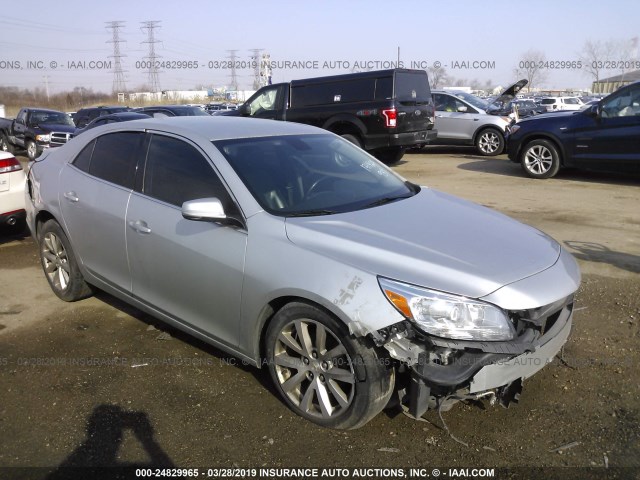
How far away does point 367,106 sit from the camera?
12.0 meters

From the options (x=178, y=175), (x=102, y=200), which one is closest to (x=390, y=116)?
(x=102, y=200)

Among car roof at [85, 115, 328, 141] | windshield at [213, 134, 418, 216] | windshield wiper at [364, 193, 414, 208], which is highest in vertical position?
car roof at [85, 115, 328, 141]

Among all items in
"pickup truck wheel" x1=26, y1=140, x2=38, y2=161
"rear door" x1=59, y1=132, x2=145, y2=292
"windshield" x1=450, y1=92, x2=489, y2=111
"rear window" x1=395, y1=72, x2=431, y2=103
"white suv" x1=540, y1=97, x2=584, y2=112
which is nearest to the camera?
"rear door" x1=59, y1=132, x2=145, y2=292

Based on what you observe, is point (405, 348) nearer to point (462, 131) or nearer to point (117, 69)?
point (462, 131)

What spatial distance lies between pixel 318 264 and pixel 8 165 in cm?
533

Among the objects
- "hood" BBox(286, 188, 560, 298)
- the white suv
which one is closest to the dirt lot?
"hood" BBox(286, 188, 560, 298)

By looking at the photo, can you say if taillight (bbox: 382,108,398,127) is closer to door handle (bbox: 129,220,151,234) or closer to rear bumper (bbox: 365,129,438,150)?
rear bumper (bbox: 365,129,438,150)

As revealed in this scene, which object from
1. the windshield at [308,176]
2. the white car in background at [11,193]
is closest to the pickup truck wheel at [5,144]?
the white car in background at [11,193]

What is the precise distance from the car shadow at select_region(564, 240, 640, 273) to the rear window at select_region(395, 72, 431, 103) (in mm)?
6472

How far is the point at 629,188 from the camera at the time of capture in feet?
32.6

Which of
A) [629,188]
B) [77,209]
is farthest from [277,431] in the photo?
[629,188]

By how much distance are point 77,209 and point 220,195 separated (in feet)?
5.36

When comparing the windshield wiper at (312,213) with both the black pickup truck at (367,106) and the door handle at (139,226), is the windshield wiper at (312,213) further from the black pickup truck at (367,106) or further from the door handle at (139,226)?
the black pickup truck at (367,106)

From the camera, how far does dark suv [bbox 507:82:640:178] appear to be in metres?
9.74
